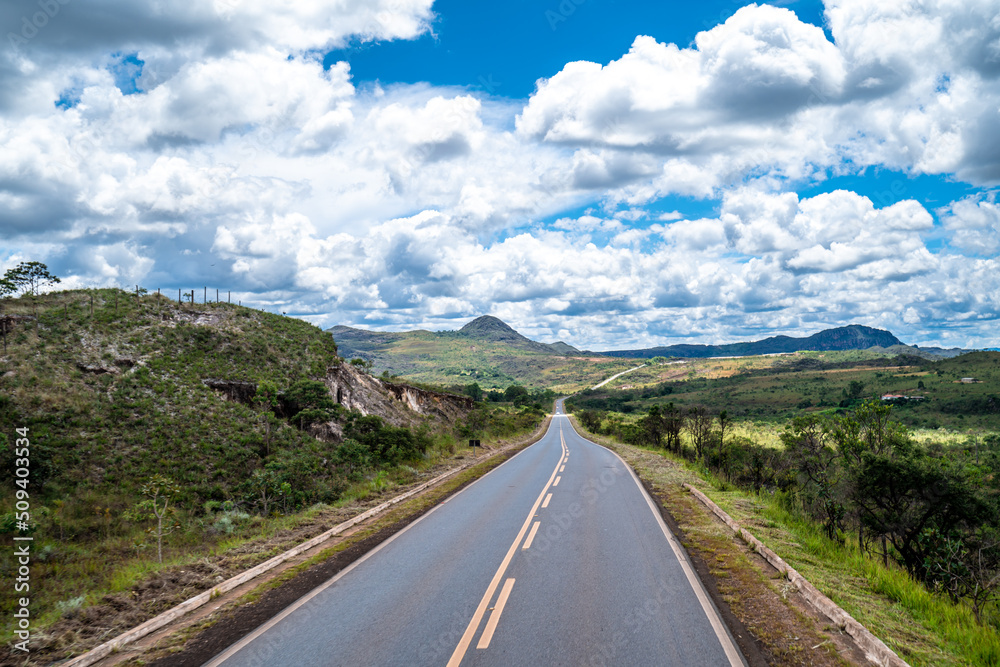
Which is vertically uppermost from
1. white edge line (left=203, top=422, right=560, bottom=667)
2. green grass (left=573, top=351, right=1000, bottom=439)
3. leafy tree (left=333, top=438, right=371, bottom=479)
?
white edge line (left=203, top=422, right=560, bottom=667)

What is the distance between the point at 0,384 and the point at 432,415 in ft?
109

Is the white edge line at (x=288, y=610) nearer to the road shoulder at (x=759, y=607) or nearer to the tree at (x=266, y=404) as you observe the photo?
the road shoulder at (x=759, y=607)

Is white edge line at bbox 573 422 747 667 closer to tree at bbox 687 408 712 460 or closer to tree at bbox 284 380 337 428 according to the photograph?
tree at bbox 284 380 337 428

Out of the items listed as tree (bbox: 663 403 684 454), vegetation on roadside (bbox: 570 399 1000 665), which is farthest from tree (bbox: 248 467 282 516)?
tree (bbox: 663 403 684 454)

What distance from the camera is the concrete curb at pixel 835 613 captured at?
5.24 m

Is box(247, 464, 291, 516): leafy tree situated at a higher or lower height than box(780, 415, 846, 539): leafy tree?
lower

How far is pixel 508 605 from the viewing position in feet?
23.0

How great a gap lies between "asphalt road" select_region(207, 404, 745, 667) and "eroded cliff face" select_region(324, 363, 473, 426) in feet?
90.7

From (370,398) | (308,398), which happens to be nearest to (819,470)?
(308,398)

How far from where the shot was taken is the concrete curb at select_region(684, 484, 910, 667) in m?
5.24

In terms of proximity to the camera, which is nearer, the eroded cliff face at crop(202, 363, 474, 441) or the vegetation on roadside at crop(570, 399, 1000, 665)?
the vegetation on roadside at crop(570, 399, 1000, 665)

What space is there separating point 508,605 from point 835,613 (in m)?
4.22

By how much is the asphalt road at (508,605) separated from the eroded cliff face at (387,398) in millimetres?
27643

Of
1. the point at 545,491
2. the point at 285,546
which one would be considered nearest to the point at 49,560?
the point at 285,546
